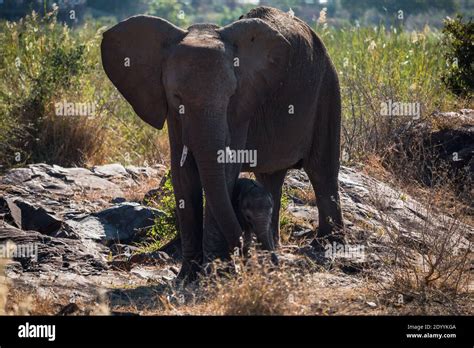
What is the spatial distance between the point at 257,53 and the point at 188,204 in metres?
1.49

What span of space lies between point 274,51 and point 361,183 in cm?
388

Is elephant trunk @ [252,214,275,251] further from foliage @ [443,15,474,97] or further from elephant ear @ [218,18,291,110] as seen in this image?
foliage @ [443,15,474,97]

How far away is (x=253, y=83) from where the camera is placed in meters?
10.5

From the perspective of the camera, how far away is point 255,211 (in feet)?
34.0

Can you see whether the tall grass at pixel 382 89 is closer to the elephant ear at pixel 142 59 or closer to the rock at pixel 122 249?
the rock at pixel 122 249

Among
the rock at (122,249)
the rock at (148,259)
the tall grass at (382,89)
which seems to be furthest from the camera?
the tall grass at (382,89)

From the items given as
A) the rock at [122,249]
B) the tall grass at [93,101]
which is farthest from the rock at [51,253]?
the tall grass at [93,101]

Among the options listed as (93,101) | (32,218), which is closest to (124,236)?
(32,218)

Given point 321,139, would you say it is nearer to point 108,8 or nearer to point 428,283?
point 428,283

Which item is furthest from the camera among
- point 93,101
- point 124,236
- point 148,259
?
point 93,101

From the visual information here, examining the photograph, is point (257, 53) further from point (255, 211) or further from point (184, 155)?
point (255, 211)

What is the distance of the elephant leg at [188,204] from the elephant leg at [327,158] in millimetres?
1961

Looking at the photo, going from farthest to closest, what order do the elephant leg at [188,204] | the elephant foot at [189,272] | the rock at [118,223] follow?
1. the rock at [118,223]
2. the elephant foot at [189,272]
3. the elephant leg at [188,204]

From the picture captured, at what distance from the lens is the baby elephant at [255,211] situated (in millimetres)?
10383
